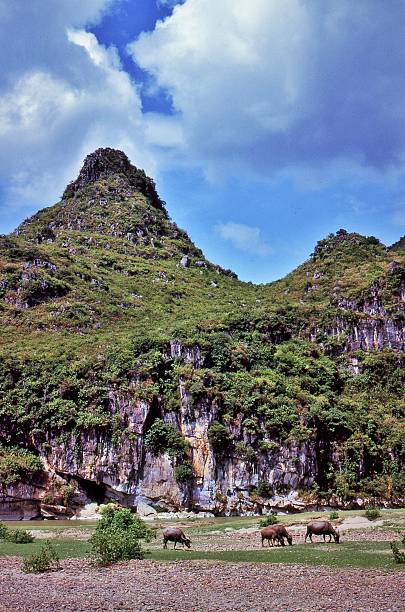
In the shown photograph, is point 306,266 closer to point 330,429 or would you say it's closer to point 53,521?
point 330,429

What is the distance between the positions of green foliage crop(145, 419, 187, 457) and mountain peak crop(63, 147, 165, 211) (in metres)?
125

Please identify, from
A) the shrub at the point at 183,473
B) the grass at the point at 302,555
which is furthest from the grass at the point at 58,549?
the shrub at the point at 183,473

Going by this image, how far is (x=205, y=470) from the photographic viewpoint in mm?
63719

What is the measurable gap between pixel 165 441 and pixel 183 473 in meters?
5.16

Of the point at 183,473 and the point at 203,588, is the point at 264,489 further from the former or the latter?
the point at 203,588

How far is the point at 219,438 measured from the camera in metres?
65.2

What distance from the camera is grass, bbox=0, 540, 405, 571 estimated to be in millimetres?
23377

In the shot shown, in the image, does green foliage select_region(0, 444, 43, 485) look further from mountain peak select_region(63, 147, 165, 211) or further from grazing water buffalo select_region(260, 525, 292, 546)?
mountain peak select_region(63, 147, 165, 211)

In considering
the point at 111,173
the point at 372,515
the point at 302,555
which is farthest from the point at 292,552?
the point at 111,173

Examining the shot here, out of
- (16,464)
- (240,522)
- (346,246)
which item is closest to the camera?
(240,522)

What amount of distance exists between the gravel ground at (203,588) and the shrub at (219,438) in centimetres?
4088

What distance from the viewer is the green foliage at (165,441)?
211 ft

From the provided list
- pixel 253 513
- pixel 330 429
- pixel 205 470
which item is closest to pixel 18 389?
pixel 205 470

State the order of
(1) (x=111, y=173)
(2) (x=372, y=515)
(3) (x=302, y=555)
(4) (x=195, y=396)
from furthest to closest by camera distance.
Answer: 1. (1) (x=111, y=173)
2. (4) (x=195, y=396)
3. (2) (x=372, y=515)
4. (3) (x=302, y=555)
